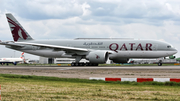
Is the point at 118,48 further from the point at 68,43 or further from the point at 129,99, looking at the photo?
the point at 129,99

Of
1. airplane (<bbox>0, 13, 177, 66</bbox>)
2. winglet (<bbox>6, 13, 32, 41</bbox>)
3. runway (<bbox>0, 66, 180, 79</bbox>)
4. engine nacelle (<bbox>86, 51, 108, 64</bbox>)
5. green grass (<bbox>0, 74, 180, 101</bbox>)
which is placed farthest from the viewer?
winglet (<bbox>6, 13, 32, 41</bbox>)

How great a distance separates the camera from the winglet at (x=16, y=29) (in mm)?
46844

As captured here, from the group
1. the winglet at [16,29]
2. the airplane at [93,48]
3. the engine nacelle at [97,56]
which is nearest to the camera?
the engine nacelle at [97,56]

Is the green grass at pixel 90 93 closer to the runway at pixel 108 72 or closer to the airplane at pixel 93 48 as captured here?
the runway at pixel 108 72

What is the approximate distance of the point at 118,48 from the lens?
40.8 metres

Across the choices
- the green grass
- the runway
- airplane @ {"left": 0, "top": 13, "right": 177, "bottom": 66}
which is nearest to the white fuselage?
airplane @ {"left": 0, "top": 13, "right": 177, "bottom": 66}

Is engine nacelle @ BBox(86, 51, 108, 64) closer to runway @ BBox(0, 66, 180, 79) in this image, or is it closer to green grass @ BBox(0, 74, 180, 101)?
runway @ BBox(0, 66, 180, 79)

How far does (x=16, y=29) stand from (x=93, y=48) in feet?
51.2

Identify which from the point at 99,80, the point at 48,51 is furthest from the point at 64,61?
the point at 99,80

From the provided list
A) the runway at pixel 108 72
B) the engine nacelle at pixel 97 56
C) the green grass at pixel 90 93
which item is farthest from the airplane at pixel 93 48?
the green grass at pixel 90 93

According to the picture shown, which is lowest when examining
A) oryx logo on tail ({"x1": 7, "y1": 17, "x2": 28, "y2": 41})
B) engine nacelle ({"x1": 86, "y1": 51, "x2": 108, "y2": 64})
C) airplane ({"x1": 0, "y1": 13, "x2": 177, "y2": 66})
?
engine nacelle ({"x1": 86, "y1": 51, "x2": 108, "y2": 64})

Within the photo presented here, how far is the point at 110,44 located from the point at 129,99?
3379cm

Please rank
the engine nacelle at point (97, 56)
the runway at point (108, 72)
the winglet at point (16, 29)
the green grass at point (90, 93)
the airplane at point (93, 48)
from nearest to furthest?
1. the green grass at point (90, 93)
2. the runway at point (108, 72)
3. the engine nacelle at point (97, 56)
4. the airplane at point (93, 48)
5. the winglet at point (16, 29)

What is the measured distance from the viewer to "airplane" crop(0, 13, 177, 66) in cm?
3966
